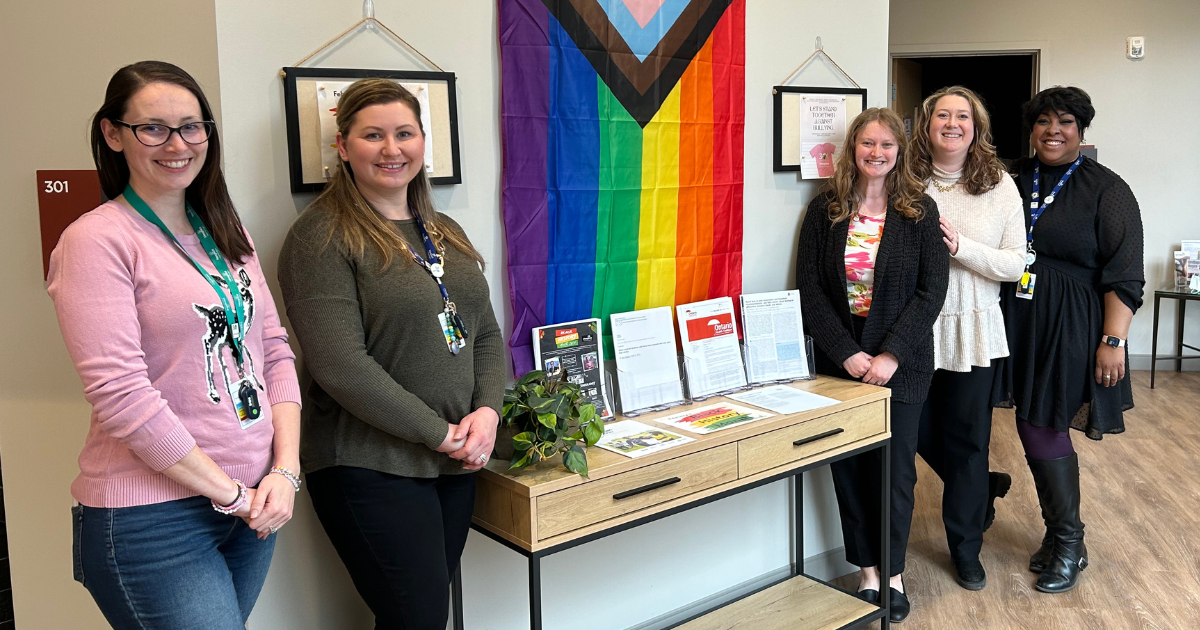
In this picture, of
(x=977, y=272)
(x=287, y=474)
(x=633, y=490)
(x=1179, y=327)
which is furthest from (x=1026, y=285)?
(x=1179, y=327)

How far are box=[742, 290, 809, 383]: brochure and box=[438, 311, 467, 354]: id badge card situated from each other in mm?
1164

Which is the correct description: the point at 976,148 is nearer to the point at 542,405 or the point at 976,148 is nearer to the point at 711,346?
the point at 711,346

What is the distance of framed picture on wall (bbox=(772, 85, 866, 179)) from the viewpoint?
9.70ft

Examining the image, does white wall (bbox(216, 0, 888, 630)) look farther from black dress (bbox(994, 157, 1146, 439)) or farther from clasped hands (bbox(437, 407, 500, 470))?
black dress (bbox(994, 157, 1146, 439))

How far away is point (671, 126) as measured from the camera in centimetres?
265

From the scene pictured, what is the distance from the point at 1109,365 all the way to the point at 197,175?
286cm

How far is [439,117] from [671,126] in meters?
0.76

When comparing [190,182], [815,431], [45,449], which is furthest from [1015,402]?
[45,449]

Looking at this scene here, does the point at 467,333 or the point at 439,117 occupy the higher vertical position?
the point at 439,117

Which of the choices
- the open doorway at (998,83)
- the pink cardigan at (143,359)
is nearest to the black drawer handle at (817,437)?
the pink cardigan at (143,359)

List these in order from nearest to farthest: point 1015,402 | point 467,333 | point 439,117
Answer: point 467,333
point 439,117
point 1015,402

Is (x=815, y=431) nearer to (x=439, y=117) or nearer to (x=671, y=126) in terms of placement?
(x=671, y=126)

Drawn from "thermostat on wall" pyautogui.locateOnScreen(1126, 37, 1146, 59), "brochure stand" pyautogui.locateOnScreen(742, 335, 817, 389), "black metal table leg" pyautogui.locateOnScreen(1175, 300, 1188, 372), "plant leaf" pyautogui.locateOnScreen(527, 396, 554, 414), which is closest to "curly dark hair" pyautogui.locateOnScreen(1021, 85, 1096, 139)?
"brochure stand" pyautogui.locateOnScreen(742, 335, 817, 389)

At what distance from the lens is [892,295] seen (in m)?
2.80
